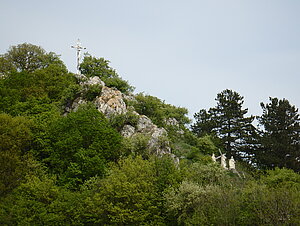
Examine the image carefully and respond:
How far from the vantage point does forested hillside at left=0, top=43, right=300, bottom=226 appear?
26172 millimetres

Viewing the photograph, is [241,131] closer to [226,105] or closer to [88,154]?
[226,105]

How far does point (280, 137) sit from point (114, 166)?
29.6 m

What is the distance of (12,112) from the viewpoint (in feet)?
129

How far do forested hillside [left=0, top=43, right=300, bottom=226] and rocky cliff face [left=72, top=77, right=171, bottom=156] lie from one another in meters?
0.12

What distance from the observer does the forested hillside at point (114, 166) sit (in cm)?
2617

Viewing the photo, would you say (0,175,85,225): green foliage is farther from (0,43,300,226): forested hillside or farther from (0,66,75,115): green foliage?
(0,66,75,115): green foliage

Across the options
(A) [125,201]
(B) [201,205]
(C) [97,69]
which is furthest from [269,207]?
(C) [97,69]

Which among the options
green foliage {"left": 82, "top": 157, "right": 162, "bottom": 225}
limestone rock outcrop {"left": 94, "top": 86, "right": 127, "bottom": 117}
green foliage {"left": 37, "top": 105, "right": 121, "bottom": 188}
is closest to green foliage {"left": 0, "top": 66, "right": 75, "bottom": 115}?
limestone rock outcrop {"left": 94, "top": 86, "right": 127, "bottom": 117}

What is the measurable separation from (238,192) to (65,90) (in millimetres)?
26514

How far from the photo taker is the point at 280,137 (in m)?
50.8

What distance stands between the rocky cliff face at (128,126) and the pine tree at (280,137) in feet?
60.4

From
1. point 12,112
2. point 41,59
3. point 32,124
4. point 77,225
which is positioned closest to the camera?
point 77,225

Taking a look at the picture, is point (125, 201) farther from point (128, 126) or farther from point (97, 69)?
point (97, 69)

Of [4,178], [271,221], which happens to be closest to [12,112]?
[4,178]
